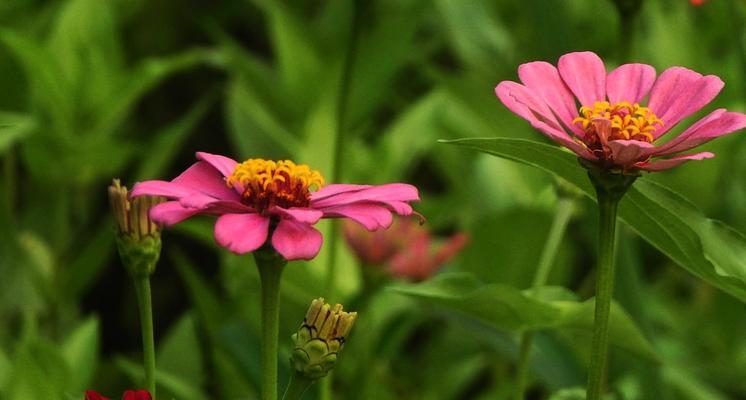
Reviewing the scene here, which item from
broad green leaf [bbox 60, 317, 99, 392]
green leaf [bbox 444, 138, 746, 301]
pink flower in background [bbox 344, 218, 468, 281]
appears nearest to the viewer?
green leaf [bbox 444, 138, 746, 301]

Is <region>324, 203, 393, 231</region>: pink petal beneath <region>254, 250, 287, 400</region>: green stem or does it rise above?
above

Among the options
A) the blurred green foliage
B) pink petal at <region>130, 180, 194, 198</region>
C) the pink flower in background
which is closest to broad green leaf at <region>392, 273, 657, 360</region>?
the blurred green foliage

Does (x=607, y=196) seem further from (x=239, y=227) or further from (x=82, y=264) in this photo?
(x=82, y=264)

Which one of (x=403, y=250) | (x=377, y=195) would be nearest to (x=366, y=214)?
(x=377, y=195)

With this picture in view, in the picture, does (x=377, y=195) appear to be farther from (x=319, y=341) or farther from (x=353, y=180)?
(x=353, y=180)

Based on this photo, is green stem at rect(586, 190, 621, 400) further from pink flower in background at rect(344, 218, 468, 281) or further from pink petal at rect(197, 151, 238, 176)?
pink flower in background at rect(344, 218, 468, 281)

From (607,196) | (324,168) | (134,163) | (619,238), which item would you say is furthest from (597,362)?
(134,163)

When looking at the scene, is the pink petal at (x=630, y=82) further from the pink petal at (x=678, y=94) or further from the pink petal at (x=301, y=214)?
the pink petal at (x=301, y=214)
